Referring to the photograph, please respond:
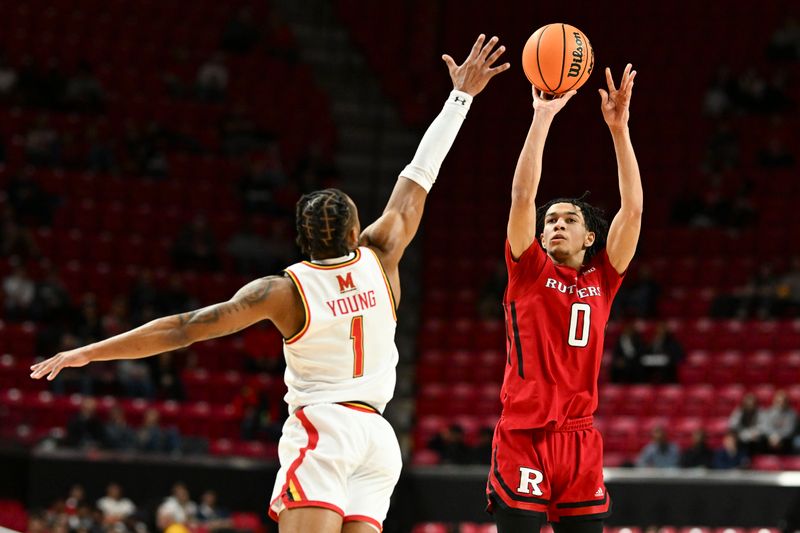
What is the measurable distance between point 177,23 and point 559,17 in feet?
22.2

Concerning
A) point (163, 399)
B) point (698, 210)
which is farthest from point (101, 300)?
point (698, 210)

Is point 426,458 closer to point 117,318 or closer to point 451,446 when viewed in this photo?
point 451,446

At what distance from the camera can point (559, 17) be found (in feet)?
69.9

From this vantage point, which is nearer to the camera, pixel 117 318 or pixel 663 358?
pixel 663 358

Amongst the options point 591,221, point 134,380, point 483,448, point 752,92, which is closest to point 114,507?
point 134,380

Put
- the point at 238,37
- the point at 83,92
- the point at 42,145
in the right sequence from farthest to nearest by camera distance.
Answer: the point at 238,37, the point at 83,92, the point at 42,145

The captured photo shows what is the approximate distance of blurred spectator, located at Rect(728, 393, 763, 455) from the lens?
13.7 meters

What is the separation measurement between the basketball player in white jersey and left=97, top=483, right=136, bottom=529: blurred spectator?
27.1ft

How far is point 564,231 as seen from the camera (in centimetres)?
511

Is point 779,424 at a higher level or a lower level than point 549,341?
lower

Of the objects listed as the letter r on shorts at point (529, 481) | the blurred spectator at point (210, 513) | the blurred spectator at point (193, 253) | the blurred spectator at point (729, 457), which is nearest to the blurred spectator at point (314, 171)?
the blurred spectator at point (193, 253)

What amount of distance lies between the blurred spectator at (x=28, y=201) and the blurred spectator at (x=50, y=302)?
1.35 m

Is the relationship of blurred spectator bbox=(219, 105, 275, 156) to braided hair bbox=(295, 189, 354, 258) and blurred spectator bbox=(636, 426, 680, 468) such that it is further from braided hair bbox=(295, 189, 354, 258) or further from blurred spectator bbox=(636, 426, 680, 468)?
braided hair bbox=(295, 189, 354, 258)

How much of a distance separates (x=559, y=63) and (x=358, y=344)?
72.4 inches
